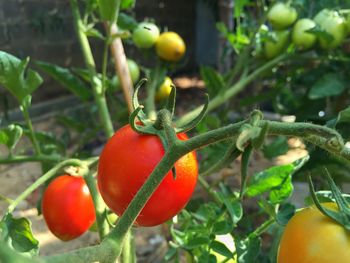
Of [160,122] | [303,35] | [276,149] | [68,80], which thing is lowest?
[276,149]

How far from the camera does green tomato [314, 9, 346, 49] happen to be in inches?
45.7

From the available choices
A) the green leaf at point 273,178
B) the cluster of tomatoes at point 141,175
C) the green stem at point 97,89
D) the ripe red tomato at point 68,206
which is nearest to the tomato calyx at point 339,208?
the cluster of tomatoes at point 141,175

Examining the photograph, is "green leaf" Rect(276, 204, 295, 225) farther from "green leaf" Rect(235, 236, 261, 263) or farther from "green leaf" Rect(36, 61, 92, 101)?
"green leaf" Rect(36, 61, 92, 101)

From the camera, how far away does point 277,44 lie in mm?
1270

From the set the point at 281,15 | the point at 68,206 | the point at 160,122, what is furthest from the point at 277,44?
the point at 160,122

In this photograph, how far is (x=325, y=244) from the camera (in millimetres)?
472

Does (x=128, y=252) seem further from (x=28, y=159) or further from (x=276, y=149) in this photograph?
(x=276, y=149)

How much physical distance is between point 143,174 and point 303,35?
0.79m

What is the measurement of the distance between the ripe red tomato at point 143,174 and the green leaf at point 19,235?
102 mm

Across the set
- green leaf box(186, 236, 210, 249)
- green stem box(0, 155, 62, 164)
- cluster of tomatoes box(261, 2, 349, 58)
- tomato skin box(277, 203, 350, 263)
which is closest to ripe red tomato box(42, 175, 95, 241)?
green stem box(0, 155, 62, 164)

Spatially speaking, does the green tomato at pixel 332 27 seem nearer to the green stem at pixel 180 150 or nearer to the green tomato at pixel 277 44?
the green tomato at pixel 277 44

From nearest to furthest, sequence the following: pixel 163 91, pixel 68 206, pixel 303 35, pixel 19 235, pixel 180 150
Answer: pixel 180 150 → pixel 19 235 → pixel 68 206 → pixel 303 35 → pixel 163 91

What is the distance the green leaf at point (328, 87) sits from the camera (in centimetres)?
123

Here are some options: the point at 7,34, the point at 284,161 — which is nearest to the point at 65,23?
the point at 7,34
